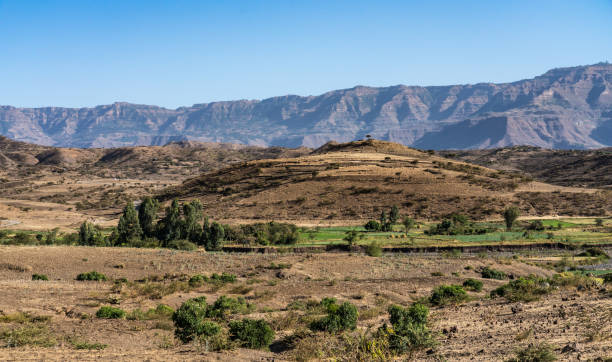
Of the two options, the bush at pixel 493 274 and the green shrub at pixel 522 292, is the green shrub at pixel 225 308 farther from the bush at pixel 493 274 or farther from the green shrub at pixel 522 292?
the bush at pixel 493 274

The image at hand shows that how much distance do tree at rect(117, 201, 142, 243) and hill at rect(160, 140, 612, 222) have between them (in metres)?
29.4

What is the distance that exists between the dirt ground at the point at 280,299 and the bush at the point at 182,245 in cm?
466

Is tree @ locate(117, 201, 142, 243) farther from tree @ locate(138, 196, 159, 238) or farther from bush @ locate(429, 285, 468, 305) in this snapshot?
bush @ locate(429, 285, 468, 305)

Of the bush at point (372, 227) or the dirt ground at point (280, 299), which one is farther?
the bush at point (372, 227)

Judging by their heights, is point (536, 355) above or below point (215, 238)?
above

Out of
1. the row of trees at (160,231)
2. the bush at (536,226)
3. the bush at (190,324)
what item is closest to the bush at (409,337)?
the bush at (190,324)

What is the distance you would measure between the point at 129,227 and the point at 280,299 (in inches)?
1258

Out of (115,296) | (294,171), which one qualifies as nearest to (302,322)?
(115,296)

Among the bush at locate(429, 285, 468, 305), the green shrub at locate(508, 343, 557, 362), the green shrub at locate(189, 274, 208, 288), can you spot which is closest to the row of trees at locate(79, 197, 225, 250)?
the green shrub at locate(189, 274, 208, 288)

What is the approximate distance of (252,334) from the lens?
18.8 metres

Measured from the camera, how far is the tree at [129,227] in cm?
5416

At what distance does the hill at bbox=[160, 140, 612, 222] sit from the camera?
8225 centimetres

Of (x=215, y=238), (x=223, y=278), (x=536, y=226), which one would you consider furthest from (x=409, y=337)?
(x=536, y=226)

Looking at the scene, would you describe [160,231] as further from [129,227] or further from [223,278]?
[223,278]
